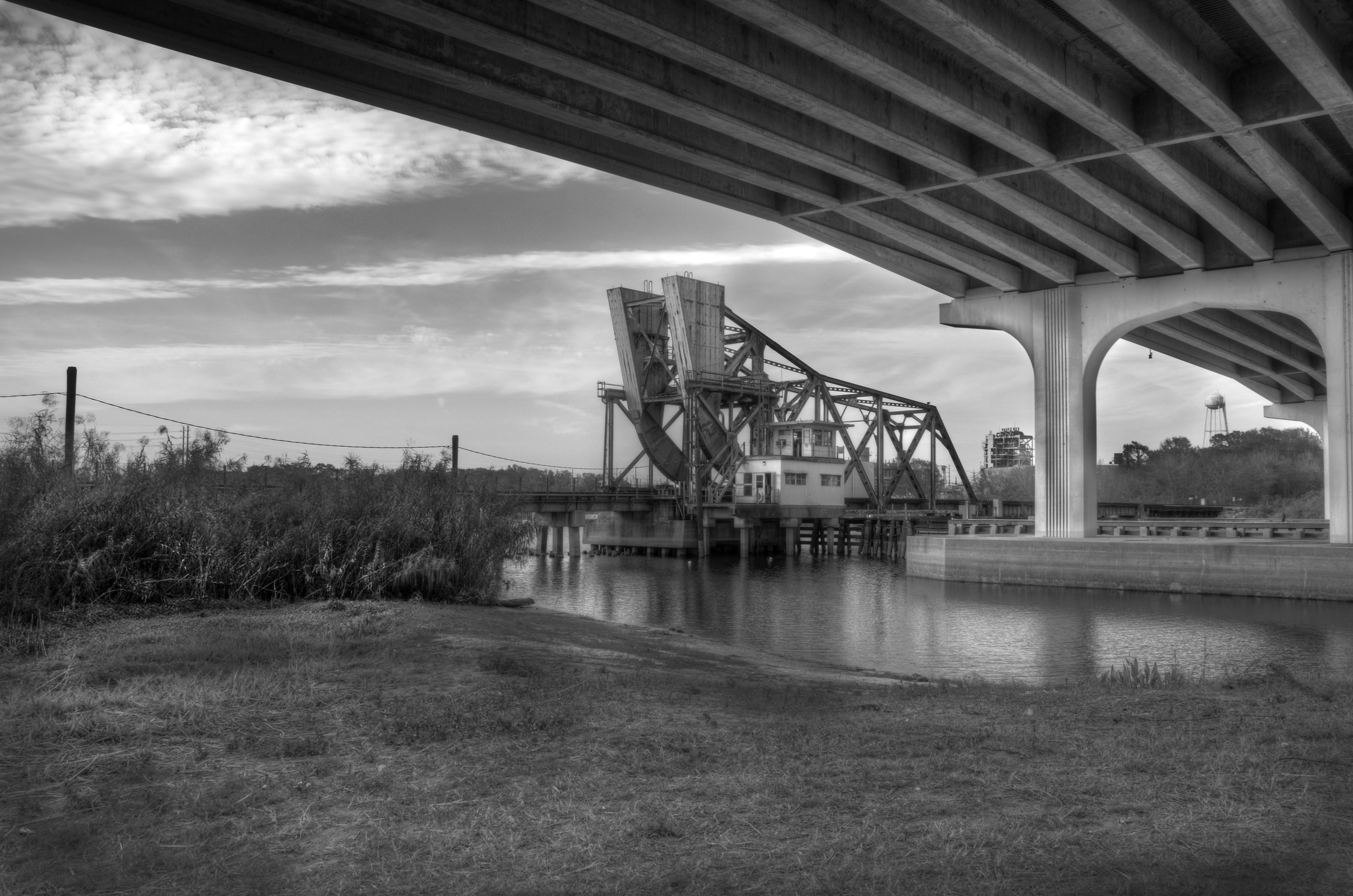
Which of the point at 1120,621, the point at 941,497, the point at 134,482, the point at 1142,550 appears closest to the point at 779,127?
the point at 134,482

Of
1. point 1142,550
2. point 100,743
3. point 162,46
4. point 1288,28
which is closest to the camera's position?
point 100,743

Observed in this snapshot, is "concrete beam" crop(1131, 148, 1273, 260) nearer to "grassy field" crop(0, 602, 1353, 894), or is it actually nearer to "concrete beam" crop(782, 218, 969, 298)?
"concrete beam" crop(782, 218, 969, 298)

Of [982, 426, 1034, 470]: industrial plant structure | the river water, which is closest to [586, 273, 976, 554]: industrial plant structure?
the river water

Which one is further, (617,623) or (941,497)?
(941,497)

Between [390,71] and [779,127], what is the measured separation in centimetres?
708

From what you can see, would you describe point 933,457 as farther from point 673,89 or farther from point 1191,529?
point 673,89

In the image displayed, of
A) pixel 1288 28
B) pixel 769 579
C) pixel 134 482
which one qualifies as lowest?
pixel 769 579

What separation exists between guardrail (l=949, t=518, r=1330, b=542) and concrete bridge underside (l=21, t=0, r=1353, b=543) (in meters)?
7.11

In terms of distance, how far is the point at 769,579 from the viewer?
38156mm

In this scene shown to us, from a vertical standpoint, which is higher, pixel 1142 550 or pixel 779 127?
pixel 779 127

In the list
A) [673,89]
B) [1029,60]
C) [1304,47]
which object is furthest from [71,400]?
[1304,47]

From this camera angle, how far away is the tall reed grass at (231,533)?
450 inches

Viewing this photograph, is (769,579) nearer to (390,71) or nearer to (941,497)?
(390,71)

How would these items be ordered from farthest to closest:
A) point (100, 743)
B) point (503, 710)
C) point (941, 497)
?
point (941, 497), point (503, 710), point (100, 743)
